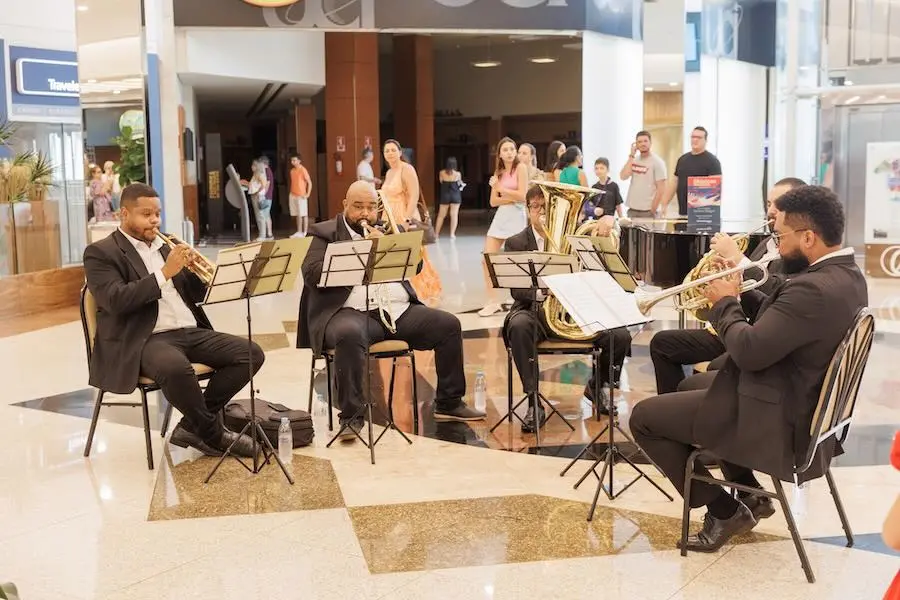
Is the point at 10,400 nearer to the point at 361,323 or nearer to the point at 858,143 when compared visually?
the point at 361,323

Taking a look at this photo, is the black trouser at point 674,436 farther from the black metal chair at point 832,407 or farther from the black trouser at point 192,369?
the black trouser at point 192,369

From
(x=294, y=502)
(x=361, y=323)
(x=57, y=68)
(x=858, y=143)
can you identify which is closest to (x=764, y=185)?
(x=858, y=143)

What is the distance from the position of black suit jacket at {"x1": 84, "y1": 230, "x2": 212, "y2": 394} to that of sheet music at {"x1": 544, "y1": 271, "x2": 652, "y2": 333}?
1926mm

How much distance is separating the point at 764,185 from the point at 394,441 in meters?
10.8

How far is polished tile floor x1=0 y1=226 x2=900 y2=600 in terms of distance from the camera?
11.4ft

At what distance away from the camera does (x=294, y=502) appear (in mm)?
4305

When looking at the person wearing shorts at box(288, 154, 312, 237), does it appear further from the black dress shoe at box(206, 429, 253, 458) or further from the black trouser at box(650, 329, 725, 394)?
the black trouser at box(650, 329, 725, 394)

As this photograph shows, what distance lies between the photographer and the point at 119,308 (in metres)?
4.66

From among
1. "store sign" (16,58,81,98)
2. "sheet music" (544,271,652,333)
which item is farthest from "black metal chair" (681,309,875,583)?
"store sign" (16,58,81,98)

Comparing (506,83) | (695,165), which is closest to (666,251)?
(695,165)

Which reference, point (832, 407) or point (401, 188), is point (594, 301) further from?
point (401, 188)

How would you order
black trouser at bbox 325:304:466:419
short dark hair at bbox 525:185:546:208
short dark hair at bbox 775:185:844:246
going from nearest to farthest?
short dark hair at bbox 775:185:844:246
black trouser at bbox 325:304:466:419
short dark hair at bbox 525:185:546:208

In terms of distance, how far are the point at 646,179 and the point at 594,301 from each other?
6.88m

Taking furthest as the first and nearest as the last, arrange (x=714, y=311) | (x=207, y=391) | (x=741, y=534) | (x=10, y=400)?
(x=10, y=400) < (x=207, y=391) < (x=741, y=534) < (x=714, y=311)
